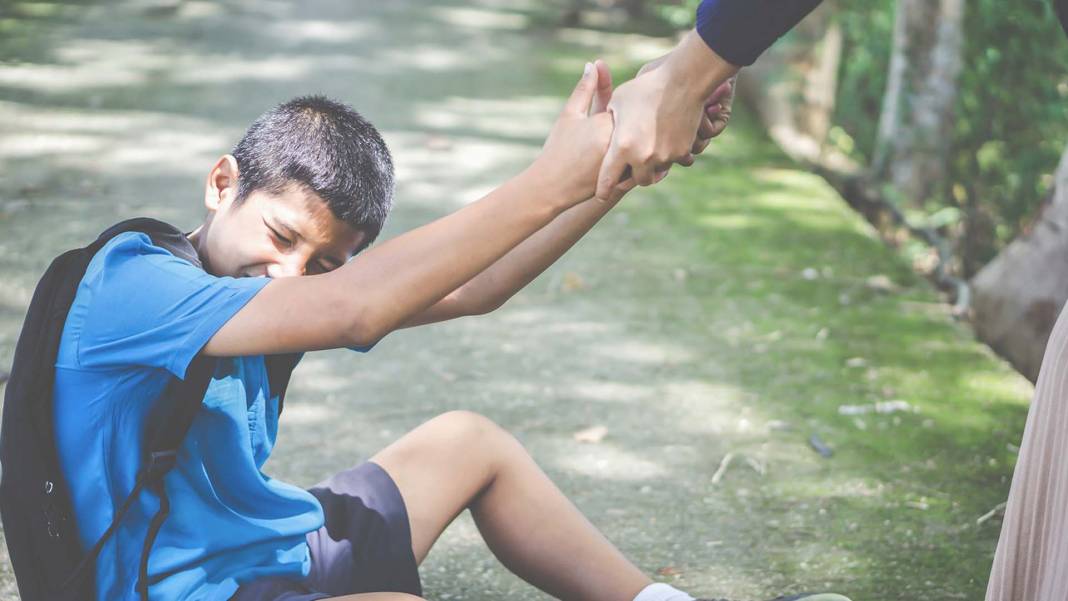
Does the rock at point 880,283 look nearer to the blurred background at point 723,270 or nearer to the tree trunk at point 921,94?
the blurred background at point 723,270

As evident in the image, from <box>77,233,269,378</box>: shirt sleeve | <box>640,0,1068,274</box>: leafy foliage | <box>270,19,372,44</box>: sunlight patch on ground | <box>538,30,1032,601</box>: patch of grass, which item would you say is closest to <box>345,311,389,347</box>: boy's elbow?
<box>77,233,269,378</box>: shirt sleeve

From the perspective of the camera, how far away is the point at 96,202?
4.91 meters

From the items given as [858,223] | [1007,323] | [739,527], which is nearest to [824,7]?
[858,223]

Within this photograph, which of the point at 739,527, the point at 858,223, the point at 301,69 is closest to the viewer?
the point at 739,527

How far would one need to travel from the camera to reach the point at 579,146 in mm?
1925

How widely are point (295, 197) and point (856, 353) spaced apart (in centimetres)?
245

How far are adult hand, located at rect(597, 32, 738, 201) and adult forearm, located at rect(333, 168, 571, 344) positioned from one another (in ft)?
0.72

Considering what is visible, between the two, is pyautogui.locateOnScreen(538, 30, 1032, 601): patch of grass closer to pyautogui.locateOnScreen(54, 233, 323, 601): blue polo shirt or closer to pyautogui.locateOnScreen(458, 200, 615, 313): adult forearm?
pyautogui.locateOnScreen(458, 200, 615, 313): adult forearm

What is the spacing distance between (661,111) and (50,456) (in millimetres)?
1073

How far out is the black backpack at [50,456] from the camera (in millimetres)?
1744

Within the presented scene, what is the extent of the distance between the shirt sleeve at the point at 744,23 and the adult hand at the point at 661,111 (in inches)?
0.9

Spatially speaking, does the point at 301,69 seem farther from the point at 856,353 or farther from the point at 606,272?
the point at 856,353

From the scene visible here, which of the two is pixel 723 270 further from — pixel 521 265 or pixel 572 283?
pixel 521 265

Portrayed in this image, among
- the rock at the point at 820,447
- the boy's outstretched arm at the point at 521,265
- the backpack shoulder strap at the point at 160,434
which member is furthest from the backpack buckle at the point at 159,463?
the rock at the point at 820,447
